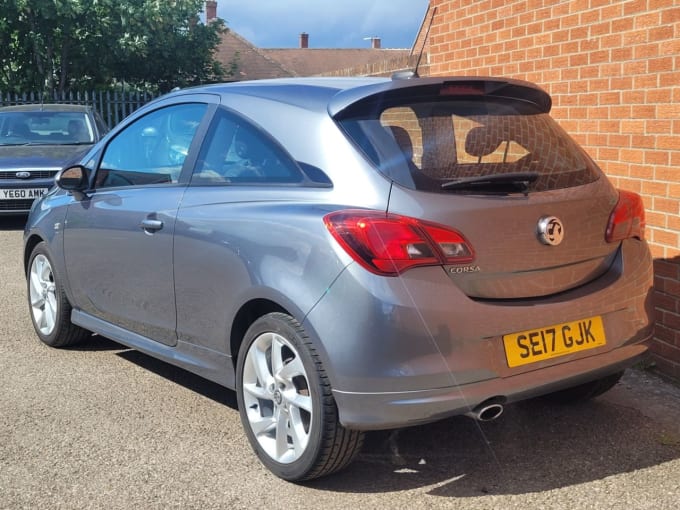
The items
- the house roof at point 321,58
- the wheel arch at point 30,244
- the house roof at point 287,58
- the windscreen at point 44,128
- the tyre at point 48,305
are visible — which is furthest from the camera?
the house roof at point 321,58

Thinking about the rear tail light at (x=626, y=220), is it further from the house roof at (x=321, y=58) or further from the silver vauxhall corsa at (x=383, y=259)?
the house roof at (x=321, y=58)

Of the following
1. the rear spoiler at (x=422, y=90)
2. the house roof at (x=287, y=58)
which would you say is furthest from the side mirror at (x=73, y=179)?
the house roof at (x=287, y=58)

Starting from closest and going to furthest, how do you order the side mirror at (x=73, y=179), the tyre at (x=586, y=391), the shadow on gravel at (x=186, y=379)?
the tyre at (x=586, y=391), the shadow on gravel at (x=186, y=379), the side mirror at (x=73, y=179)

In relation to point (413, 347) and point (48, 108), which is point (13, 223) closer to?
point (48, 108)

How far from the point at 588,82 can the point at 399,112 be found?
7.98ft

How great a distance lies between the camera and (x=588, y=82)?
5.54m

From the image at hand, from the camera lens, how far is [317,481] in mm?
3631

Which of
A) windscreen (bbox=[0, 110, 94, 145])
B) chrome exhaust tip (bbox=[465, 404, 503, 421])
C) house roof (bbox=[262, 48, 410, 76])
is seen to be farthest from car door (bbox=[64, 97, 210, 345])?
house roof (bbox=[262, 48, 410, 76])

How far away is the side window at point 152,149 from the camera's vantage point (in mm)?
4434

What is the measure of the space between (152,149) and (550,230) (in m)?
2.31

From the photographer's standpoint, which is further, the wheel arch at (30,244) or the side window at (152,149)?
the wheel arch at (30,244)

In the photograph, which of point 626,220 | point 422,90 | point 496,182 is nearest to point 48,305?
point 422,90

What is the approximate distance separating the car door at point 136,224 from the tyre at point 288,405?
0.74 metres

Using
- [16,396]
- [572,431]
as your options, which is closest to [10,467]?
[16,396]
